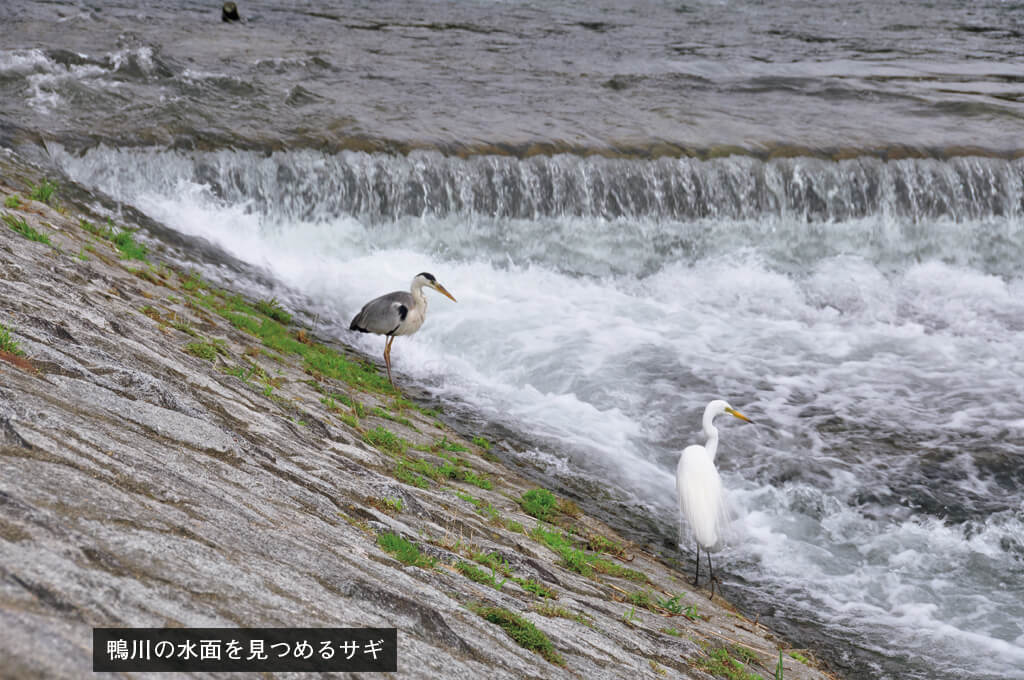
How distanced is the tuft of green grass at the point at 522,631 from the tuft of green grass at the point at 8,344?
2.56 m

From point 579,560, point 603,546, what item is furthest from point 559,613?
point 603,546

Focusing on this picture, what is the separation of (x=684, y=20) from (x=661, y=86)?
25.3 ft

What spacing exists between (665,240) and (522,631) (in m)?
11.6

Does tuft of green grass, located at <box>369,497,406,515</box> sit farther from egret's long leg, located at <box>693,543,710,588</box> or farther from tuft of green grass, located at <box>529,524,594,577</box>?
egret's long leg, located at <box>693,543,710,588</box>

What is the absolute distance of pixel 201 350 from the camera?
24.5ft

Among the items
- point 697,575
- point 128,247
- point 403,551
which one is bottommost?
point 697,575

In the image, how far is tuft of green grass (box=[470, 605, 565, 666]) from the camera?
475cm

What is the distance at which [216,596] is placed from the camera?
11.3ft

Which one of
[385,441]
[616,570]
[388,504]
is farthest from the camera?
[385,441]

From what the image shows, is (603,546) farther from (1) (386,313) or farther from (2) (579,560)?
(1) (386,313)

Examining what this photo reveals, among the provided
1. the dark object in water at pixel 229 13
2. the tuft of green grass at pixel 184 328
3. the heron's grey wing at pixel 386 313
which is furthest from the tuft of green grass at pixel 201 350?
the dark object in water at pixel 229 13

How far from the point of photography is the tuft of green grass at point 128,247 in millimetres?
10172

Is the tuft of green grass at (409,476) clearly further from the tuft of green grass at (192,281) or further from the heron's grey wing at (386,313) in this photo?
the tuft of green grass at (192,281)

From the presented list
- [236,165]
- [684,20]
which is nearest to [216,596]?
[236,165]
